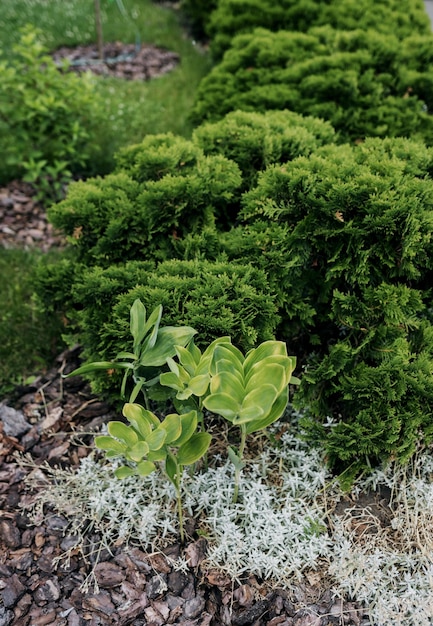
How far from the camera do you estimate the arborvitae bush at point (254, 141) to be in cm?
333

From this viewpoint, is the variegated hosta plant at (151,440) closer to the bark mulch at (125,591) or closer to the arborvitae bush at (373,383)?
the bark mulch at (125,591)

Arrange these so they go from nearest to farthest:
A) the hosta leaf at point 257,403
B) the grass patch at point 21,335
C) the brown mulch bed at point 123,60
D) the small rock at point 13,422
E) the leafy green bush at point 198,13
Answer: the hosta leaf at point 257,403 < the small rock at point 13,422 < the grass patch at point 21,335 < the brown mulch bed at point 123,60 < the leafy green bush at point 198,13

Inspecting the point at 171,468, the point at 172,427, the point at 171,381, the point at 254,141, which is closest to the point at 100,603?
A: the point at 171,468

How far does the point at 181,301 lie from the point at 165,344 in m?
0.37

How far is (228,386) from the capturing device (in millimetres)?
2082

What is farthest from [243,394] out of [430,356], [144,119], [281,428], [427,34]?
[427,34]

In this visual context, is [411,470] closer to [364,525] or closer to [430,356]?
[364,525]

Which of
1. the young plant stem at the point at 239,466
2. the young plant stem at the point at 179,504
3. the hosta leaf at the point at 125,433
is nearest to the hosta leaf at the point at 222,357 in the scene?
the young plant stem at the point at 239,466

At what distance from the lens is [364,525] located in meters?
2.64

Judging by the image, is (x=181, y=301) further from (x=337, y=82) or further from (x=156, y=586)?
(x=337, y=82)

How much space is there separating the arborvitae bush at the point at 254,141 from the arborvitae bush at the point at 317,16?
257 centimetres

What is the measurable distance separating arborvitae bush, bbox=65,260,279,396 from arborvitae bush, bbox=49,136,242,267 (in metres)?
0.24

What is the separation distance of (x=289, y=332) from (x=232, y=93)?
104 inches

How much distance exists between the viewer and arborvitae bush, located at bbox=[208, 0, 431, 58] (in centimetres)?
543
